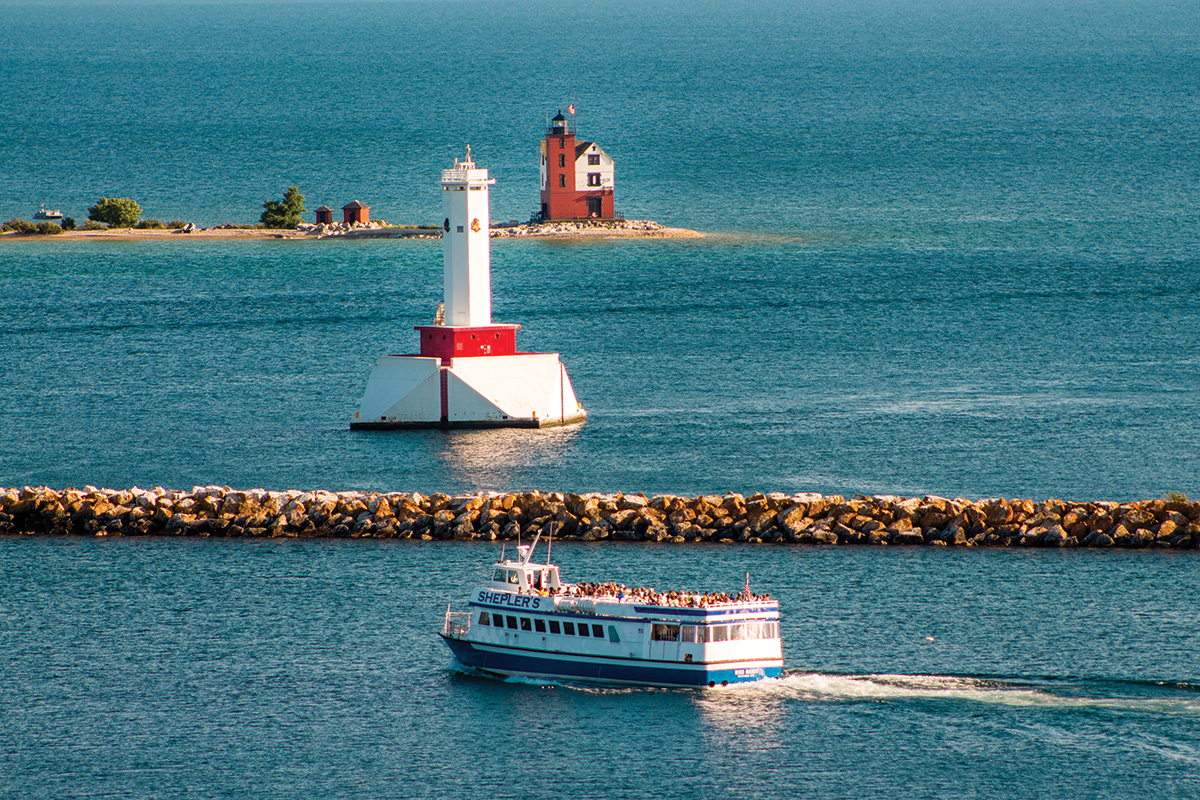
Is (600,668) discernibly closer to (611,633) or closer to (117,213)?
(611,633)

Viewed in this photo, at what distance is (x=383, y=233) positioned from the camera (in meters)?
126

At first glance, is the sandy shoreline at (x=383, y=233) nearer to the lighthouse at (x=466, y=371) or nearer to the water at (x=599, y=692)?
the lighthouse at (x=466, y=371)

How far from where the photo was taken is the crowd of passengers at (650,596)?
36969 mm

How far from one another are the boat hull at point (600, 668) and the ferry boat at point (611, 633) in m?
0.02

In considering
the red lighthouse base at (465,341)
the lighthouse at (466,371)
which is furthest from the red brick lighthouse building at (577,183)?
the red lighthouse base at (465,341)

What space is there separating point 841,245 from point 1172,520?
249 ft

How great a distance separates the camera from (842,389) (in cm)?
7375

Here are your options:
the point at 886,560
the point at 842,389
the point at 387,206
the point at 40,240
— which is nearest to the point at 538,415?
the point at 842,389

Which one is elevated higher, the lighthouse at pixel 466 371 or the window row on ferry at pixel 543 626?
the lighthouse at pixel 466 371

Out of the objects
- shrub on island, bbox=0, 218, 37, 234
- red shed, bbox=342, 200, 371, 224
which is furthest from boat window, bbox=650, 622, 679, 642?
shrub on island, bbox=0, 218, 37, 234

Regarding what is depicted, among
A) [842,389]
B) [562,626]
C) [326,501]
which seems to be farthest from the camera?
[842,389]

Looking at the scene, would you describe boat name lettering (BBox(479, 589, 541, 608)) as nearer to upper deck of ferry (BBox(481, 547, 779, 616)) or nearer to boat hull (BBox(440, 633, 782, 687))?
upper deck of ferry (BBox(481, 547, 779, 616))

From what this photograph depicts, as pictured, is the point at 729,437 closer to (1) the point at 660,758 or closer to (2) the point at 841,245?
(1) the point at 660,758

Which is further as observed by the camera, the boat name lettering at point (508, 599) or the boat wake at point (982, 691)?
the boat name lettering at point (508, 599)
